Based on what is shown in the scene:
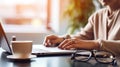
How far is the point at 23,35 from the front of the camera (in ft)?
12.1

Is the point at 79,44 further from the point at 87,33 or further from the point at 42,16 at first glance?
the point at 42,16

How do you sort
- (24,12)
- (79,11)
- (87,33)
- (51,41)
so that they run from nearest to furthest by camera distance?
1. (51,41)
2. (87,33)
3. (79,11)
4. (24,12)

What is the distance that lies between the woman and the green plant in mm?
1212

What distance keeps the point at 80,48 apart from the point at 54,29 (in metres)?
2.14

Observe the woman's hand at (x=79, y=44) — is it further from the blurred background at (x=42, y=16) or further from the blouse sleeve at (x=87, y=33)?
the blurred background at (x=42, y=16)

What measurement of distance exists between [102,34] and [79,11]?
4.57 ft

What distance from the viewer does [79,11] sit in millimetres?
3584

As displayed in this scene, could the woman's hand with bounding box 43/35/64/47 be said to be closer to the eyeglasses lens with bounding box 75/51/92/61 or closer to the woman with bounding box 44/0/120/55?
the woman with bounding box 44/0/120/55

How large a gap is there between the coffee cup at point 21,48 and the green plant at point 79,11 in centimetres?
218

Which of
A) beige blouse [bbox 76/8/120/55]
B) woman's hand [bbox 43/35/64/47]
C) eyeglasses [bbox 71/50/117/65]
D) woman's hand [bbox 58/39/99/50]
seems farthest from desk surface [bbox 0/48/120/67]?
beige blouse [bbox 76/8/120/55]

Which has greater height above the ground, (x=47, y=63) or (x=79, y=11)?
(x=79, y=11)

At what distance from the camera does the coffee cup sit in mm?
1396

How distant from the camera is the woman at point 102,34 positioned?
173 centimetres

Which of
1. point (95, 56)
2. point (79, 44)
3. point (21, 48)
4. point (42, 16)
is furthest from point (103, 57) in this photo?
point (42, 16)
